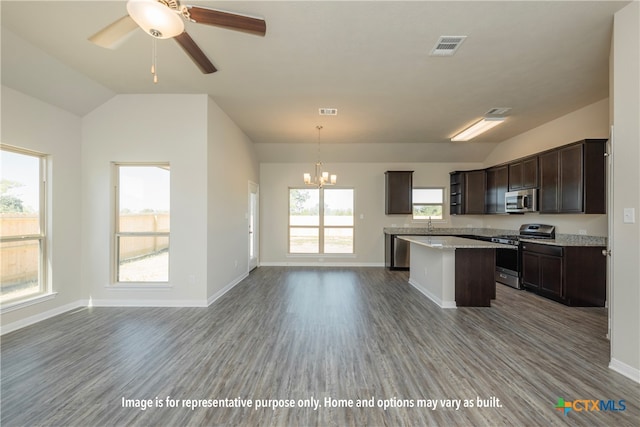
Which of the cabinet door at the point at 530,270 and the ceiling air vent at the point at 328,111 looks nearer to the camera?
the ceiling air vent at the point at 328,111

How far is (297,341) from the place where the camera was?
9.16 ft

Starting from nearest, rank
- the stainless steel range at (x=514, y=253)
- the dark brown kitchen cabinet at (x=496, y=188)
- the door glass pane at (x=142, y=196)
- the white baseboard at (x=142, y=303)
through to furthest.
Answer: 1. the white baseboard at (x=142, y=303)
2. the door glass pane at (x=142, y=196)
3. the stainless steel range at (x=514, y=253)
4. the dark brown kitchen cabinet at (x=496, y=188)

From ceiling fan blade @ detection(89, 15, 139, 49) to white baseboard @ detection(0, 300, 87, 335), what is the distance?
336 cm

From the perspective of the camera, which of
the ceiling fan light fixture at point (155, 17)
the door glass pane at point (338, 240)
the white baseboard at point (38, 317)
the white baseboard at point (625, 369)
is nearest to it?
the ceiling fan light fixture at point (155, 17)

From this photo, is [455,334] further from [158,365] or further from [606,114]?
[606,114]

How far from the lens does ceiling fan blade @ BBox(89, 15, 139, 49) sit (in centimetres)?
186

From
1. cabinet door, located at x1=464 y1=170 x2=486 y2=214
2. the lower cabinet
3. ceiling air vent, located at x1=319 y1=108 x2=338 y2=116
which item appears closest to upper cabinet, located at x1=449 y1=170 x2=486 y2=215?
cabinet door, located at x1=464 y1=170 x2=486 y2=214

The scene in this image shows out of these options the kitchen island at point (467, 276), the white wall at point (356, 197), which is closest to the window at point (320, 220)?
the white wall at point (356, 197)

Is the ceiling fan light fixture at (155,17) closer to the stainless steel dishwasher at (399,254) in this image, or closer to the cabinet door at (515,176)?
the stainless steel dishwasher at (399,254)

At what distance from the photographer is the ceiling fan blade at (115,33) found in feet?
6.10

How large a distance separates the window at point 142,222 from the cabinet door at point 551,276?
5968 millimetres

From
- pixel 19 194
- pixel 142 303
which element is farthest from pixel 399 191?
pixel 19 194

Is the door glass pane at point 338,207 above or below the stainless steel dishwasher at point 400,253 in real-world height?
above

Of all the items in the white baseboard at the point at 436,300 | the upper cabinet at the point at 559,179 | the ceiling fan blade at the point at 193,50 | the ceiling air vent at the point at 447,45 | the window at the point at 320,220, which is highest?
the ceiling air vent at the point at 447,45
